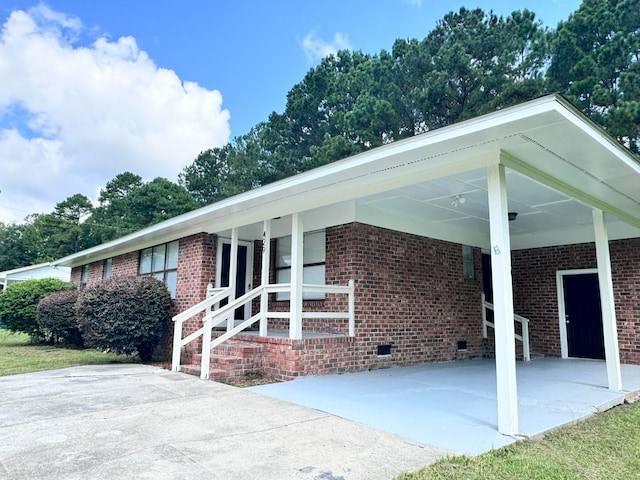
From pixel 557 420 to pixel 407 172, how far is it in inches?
121

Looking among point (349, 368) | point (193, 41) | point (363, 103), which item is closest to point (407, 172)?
point (349, 368)

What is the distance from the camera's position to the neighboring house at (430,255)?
14.1ft

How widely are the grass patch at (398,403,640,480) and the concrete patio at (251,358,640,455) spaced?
161 millimetres

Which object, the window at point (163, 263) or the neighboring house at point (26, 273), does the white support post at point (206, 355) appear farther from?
the neighboring house at point (26, 273)

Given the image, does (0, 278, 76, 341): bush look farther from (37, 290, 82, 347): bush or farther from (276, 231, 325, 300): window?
(276, 231, 325, 300): window

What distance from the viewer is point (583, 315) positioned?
9578 mm

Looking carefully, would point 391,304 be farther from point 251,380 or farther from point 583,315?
point 583,315

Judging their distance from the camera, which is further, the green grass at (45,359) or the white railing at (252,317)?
the green grass at (45,359)

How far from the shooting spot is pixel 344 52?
22594 millimetres

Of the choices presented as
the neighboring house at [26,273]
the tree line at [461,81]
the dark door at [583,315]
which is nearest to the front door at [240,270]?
the dark door at [583,315]

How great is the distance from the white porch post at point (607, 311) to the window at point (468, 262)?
3.63 m

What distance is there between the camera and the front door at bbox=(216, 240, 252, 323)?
9469 mm

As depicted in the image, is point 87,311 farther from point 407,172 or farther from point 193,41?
point 193,41

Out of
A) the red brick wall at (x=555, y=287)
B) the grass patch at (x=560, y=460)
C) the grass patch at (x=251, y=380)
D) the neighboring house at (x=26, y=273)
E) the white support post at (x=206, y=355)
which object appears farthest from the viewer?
the neighboring house at (x=26, y=273)
